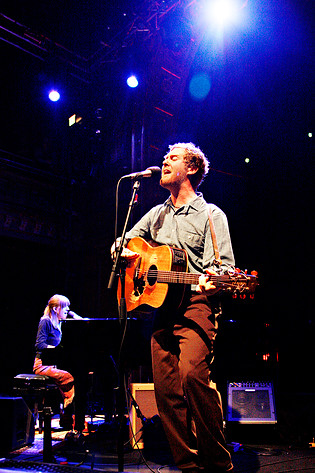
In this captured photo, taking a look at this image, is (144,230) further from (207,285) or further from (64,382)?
(64,382)

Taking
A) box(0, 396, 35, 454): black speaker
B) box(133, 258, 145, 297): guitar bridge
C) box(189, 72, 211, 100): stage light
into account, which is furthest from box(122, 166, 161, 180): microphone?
box(189, 72, 211, 100): stage light

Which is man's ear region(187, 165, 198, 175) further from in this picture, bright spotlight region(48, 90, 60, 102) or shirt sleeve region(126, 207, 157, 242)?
bright spotlight region(48, 90, 60, 102)

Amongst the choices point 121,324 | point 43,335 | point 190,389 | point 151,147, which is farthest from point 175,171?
point 151,147

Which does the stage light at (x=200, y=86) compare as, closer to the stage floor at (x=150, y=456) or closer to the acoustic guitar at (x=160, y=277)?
the acoustic guitar at (x=160, y=277)

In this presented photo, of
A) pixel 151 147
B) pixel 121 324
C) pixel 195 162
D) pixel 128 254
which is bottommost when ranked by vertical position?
pixel 121 324

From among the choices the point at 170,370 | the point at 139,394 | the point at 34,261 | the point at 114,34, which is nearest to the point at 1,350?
the point at 34,261

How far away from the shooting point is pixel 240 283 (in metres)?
2.74

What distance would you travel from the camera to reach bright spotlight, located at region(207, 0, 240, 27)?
645 centimetres

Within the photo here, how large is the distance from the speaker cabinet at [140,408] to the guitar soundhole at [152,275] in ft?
6.51

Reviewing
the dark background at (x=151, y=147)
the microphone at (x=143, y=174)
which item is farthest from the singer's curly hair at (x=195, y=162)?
the dark background at (x=151, y=147)

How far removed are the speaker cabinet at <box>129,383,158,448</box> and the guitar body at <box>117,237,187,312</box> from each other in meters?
1.67

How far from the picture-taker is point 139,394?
4.52 metres

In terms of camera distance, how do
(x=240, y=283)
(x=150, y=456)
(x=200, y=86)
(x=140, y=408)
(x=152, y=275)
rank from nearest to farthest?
(x=240, y=283) → (x=152, y=275) → (x=150, y=456) → (x=140, y=408) → (x=200, y=86)

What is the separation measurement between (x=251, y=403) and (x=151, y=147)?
511 centimetres
